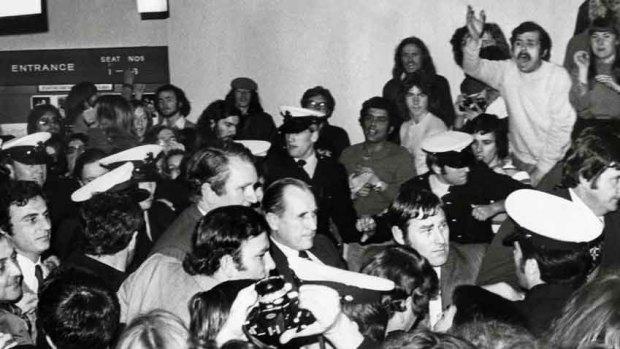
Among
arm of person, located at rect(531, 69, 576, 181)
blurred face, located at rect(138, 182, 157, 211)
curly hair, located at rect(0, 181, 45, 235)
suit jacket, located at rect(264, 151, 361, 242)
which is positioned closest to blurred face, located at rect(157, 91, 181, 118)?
suit jacket, located at rect(264, 151, 361, 242)

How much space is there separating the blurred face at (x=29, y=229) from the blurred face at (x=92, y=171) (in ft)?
Result: 3.34

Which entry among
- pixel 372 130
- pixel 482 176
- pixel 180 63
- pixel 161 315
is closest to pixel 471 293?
pixel 161 315

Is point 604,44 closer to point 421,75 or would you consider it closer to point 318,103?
point 421,75

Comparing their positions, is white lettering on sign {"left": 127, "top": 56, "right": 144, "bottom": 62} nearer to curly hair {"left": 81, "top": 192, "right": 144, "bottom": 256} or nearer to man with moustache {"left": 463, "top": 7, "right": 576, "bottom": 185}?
man with moustache {"left": 463, "top": 7, "right": 576, "bottom": 185}

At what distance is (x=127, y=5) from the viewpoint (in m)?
8.76

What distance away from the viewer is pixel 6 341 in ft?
9.02

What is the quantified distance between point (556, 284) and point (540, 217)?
0.91 feet

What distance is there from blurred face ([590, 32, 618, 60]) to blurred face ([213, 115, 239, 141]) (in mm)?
2401

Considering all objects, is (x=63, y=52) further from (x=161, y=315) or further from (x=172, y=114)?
(x=161, y=315)

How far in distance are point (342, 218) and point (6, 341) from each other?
2.79m

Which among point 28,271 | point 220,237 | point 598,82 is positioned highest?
point 598,82

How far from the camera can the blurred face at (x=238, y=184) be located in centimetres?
390

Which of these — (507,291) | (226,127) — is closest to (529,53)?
(226,127)

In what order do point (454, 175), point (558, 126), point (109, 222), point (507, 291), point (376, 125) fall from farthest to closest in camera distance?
point (376, 125) < point (558, 126) < point (454, 175) < point (109, 222) < point (507, 291)
